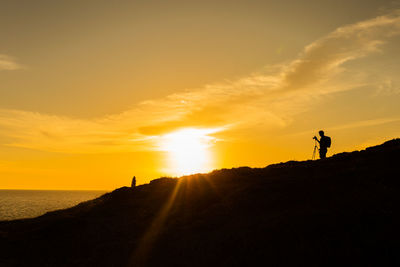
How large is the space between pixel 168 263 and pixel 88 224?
11688 mm

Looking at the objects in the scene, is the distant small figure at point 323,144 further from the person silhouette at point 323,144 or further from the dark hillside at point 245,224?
the dark hillside at point 245,224

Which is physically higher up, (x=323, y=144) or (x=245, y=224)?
(x=323, y=144)

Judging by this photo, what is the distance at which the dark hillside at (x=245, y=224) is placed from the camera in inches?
544

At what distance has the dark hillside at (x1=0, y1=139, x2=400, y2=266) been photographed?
544 inches

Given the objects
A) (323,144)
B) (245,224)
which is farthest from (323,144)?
(245,224)

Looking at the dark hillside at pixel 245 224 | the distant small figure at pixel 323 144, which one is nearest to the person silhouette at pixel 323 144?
the distant small figure at pixel 323 144

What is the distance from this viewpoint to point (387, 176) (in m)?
21.1

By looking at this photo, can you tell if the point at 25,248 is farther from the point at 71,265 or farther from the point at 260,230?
the point at 260,230

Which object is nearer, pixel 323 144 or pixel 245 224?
pixel 245 224

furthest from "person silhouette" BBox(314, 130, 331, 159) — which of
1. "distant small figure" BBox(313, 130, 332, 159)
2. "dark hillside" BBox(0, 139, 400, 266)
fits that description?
"dark hillside" BBox(0, 139, 400, 266)

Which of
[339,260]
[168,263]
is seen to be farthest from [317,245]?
[168,263]

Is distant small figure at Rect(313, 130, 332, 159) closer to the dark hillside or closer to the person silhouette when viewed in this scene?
the person silhouette

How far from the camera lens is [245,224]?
1808 cm

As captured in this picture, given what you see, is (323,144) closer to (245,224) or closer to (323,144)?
(323,144)
